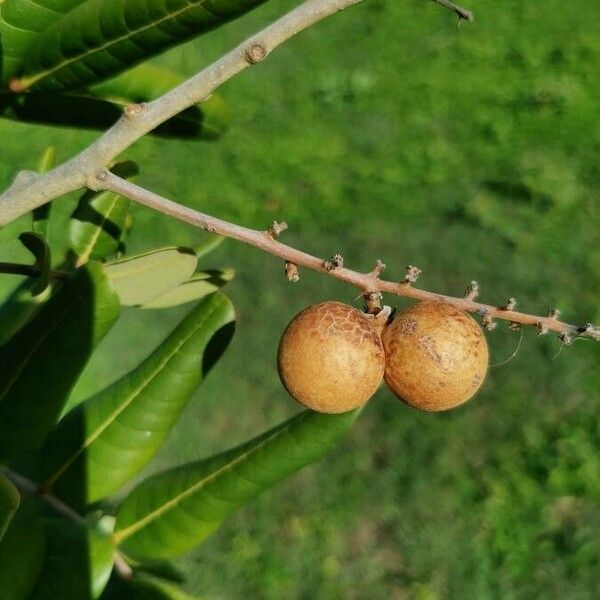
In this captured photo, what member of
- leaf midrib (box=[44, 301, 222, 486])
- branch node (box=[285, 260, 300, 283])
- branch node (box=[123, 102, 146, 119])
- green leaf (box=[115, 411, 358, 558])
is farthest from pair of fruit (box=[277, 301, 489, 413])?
branch node (box=[123, 102, 146, 119])

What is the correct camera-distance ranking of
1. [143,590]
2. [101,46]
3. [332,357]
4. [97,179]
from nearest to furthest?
1. [97,179]
2. [332,357]
3. [101,46]
4. [143,590]

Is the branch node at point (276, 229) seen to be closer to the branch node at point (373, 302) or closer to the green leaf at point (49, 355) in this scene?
the branch node at point (373, 302)

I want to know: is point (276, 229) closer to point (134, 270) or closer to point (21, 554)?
point (134, 270)

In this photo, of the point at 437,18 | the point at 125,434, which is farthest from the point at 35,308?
the point at 437,18

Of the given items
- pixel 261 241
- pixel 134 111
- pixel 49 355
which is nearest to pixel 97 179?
pixel 134 111

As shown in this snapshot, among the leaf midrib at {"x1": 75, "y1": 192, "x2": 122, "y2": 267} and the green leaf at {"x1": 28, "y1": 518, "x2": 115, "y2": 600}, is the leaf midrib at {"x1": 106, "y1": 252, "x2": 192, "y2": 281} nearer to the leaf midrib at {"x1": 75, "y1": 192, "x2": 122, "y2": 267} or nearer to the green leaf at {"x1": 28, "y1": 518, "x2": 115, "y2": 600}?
the leaf midrib at {"x1": 75, "y1": 192, "x2": 122, "y2": 267}

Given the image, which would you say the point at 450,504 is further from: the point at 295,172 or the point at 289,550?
the point at 295,172

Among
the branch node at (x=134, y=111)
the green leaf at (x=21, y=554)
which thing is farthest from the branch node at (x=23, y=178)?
the green leaf at (x=21, y=554)
